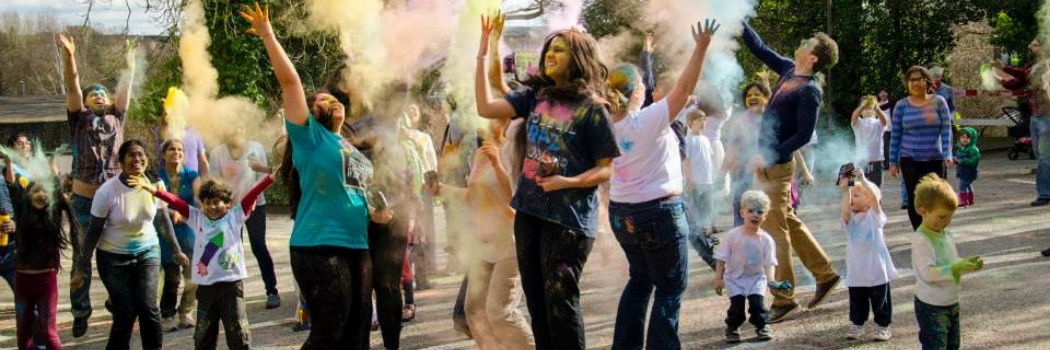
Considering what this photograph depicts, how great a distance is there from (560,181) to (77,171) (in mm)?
3942

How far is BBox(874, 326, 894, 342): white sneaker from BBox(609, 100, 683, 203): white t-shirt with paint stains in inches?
67.7

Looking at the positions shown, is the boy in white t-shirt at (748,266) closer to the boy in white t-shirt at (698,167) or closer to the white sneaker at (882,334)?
the white sneaker at (882,334)

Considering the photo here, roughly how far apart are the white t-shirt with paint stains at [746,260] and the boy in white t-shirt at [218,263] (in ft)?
8.47

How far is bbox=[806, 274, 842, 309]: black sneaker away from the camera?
6.62 metres

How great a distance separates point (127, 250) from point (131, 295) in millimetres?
257

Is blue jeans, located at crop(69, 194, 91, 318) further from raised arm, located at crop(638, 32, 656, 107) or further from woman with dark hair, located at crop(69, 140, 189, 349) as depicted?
raised arm, located at crop(638, 32, 656, 107)

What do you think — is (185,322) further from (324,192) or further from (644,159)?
(644,159)

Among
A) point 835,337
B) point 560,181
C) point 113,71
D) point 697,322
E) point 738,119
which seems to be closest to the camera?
point 560,181

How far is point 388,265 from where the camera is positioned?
5.20 metres

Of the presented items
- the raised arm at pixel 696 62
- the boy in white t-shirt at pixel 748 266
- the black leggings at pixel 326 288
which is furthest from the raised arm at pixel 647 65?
the black leggings at pixel 326 288

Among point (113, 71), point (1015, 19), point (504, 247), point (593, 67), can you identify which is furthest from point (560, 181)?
point (1015, 19)

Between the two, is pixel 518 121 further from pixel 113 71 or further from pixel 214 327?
pixel 113 71

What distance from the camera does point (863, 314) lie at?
5.96 metres

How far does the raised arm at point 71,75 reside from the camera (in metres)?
6.55
